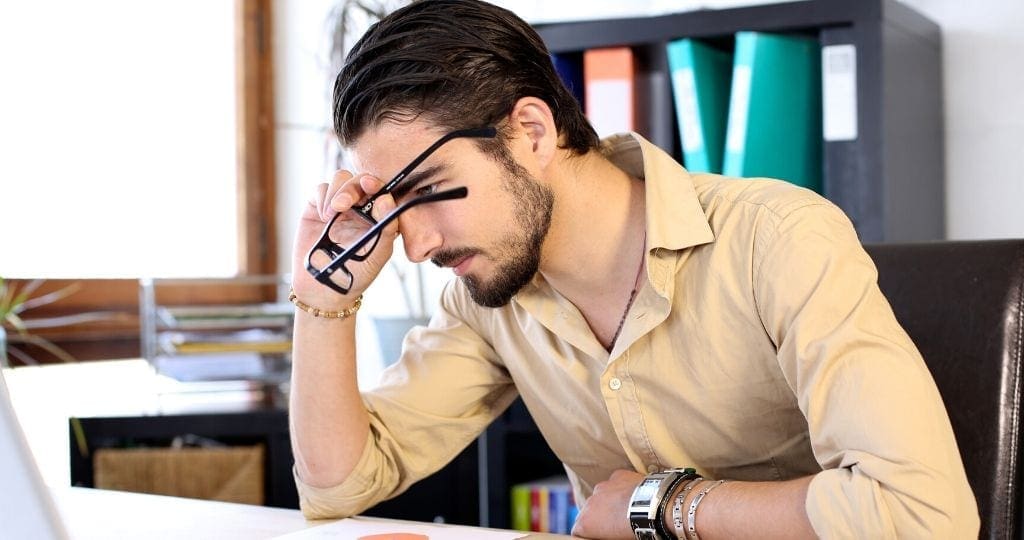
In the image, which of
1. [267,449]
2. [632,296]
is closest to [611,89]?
[632,296]

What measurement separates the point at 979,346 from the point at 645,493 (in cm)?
38

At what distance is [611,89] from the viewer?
192 cm

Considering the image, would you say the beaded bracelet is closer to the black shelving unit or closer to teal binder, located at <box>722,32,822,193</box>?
the black shelving unit

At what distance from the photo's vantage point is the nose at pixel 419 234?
118cm

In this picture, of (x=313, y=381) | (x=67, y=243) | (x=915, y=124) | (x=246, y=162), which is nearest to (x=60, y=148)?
(x=67, y=243)

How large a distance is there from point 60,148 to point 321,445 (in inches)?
56.8

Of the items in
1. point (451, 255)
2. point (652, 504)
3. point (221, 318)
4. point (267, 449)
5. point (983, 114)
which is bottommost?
point (267, 449)

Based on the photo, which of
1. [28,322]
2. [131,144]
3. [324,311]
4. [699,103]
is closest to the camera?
[324,311]

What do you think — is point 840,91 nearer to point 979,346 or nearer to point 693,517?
point 979,346

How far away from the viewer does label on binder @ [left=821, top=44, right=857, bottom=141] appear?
5.68 ft

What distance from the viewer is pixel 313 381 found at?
1292mm

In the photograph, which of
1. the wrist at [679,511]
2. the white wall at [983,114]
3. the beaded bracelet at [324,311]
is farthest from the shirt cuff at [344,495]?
the white wall at [983,114]

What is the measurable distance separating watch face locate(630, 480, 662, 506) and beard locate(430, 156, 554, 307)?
276mm

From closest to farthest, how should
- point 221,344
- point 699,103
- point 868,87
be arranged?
point 868,87, point 699,103, point 221,344
